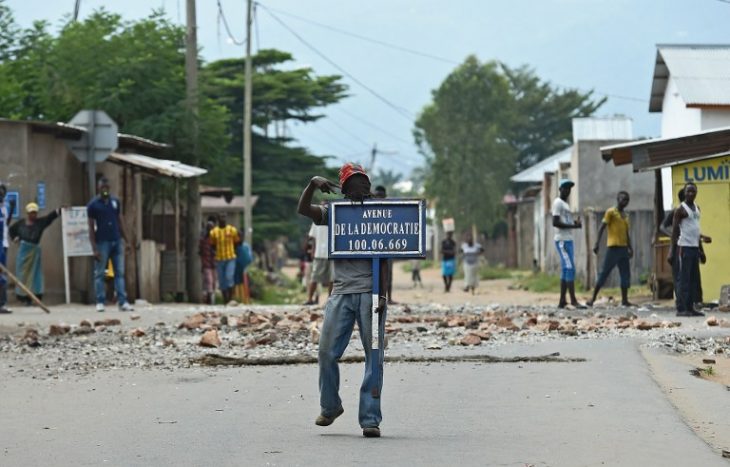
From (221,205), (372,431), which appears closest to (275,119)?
(221,205)

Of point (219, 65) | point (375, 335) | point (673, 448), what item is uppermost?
point (219, 65)

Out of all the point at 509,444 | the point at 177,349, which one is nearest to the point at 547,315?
the point at 177,349

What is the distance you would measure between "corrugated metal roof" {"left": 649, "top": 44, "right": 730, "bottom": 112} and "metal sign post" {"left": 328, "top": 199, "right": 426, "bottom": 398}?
1051 inches

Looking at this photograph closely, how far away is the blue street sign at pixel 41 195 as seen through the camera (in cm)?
→ 2378

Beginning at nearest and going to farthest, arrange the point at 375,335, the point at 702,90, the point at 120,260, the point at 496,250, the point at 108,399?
1. the point at 375,335
2. the point at 108,399
3. the point at 120,260
4. the point at 702,90
5. the point at 496,250

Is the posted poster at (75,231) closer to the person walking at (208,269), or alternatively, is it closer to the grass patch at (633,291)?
the person walking at (208,269)

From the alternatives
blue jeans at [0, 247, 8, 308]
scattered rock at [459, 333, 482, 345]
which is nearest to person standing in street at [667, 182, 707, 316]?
scattered rock at [459, 333, 482, 345]

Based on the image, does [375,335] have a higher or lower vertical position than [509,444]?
higher

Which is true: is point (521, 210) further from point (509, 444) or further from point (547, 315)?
→ point (509, 444)

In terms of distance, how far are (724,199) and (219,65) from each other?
46114 millimetres

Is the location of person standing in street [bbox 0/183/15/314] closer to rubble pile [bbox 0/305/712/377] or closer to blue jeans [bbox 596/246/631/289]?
rubble pile [bbox 0/305/712/377]

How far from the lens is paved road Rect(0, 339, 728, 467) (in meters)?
7.56

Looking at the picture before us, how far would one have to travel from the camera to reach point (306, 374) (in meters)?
11.9

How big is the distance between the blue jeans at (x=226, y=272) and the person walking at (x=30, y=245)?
461cm
